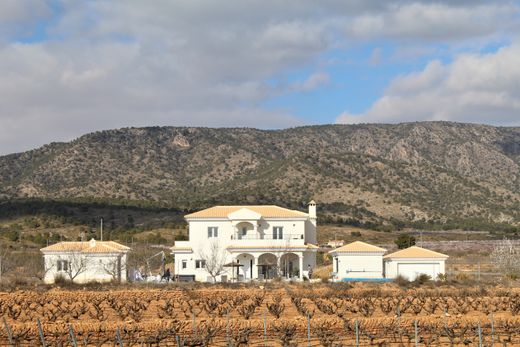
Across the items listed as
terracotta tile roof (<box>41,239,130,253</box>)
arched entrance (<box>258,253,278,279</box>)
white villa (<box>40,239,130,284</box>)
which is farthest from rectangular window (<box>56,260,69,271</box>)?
arched entrance (<box>258,253,278,279</box>)

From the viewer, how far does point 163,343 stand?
29094 mm

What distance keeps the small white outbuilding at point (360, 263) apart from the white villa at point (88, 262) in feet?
53.2

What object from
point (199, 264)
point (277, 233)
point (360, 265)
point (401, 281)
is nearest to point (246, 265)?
point (199, 264)

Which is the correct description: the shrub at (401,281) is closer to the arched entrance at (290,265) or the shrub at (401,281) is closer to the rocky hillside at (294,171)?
the arched entrance at (290,265)

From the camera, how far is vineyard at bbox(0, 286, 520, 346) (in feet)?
96.3

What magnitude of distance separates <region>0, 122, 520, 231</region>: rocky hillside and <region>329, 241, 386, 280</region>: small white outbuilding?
43.4 m

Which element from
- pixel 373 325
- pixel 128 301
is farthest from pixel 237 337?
pixel 128 301

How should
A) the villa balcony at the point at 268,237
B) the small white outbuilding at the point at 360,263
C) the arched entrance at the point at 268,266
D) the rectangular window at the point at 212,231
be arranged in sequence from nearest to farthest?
1. the small white outbuilding at the point at 360,263
2. the arched entrance at the point at 268,266
3. the villa balcony at the point at 268,237
4. the rectangular window at the point at 212,231

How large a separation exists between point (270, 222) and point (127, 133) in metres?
94.0

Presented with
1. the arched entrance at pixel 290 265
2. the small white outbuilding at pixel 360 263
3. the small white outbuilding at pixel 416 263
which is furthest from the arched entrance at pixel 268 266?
the small white outbuilding at pixel 416 263

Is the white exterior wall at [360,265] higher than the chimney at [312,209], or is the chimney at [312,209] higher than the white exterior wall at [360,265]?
the chimney at [312,209]

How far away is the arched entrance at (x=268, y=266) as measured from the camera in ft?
199

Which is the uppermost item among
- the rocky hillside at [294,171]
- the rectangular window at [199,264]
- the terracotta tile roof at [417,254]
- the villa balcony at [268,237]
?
the rocky hillside at [294,171]

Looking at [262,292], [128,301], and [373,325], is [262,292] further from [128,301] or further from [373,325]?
[373,325]
